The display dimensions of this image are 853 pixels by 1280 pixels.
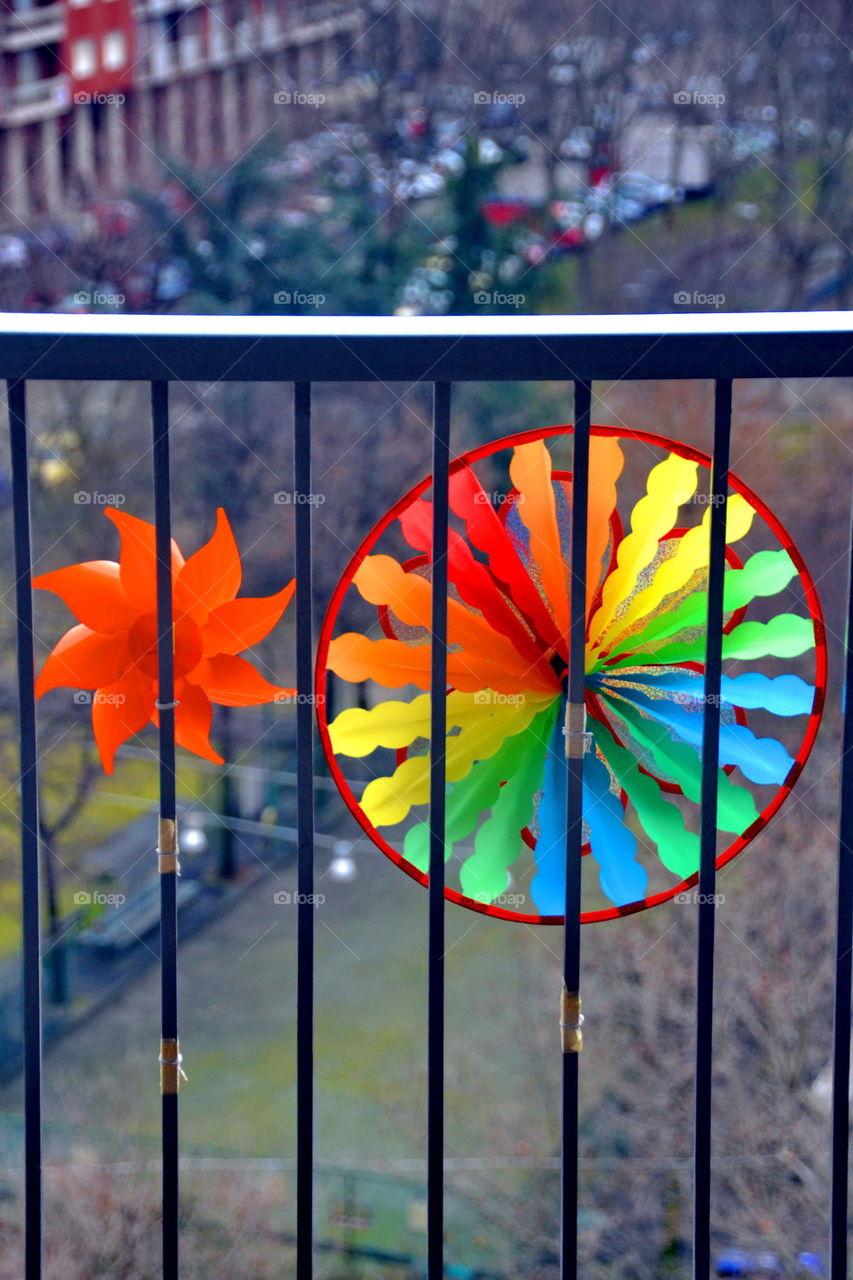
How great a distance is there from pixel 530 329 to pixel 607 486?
1.13 ft

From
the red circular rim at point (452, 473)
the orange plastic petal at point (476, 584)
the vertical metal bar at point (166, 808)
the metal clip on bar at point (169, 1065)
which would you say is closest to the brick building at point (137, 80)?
the orange plastic petal at point (476, 584)

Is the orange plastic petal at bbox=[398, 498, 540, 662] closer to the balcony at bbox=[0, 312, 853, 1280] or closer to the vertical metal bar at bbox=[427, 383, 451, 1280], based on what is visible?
the balcony at bbox=[0, 312, 853, 1280]

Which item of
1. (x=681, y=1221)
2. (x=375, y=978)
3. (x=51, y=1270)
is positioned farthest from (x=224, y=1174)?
(x=681, y=1221)

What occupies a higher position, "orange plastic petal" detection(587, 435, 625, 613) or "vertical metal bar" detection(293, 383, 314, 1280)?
"orange plastic petal" detection(587, 435, 625, 613)

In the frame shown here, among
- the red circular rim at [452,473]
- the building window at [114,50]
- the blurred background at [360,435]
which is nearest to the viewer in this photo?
the red circular rim at [452,473]

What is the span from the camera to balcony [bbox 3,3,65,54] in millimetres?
10430

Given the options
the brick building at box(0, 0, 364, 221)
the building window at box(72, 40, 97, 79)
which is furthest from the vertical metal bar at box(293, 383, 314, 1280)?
the building window at box(72, 40, 97, 79)

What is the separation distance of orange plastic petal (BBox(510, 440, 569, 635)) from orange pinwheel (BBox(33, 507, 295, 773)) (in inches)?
9.9

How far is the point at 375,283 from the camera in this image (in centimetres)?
1067

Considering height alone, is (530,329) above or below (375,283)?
below

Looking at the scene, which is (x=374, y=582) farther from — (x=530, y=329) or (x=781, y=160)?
(x=781, y=160)

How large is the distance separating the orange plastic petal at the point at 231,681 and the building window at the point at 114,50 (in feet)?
36.1

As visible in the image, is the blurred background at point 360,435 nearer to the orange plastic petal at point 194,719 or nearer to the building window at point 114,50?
the building window at point 114,50

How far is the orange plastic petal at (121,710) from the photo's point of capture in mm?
1104
